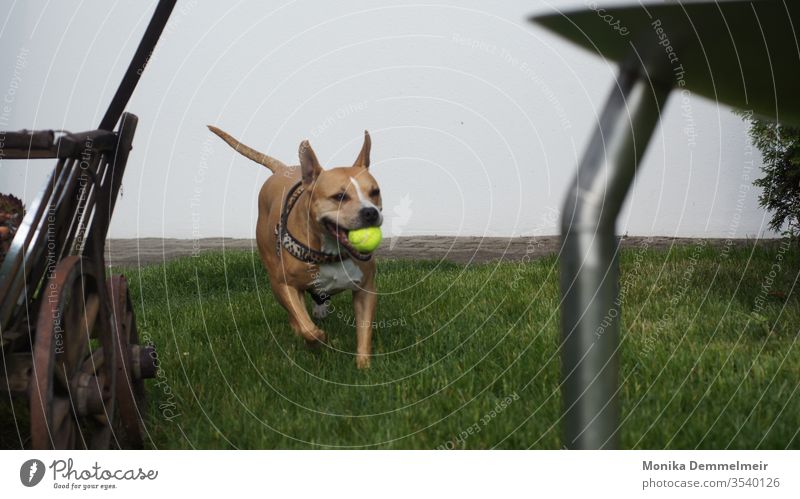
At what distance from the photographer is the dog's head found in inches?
121

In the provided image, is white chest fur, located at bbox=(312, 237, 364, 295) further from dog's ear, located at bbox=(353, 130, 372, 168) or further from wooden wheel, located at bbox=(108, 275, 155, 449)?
wooden wheel, located at bbox=(108, 275, 155, 449)

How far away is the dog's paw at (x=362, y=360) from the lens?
3.20 metres

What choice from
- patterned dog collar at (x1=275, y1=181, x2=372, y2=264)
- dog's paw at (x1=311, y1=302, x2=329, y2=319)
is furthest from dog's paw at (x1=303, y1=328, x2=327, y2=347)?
dog's paw at (x1=311, y1=302, x2=329, y2=319)

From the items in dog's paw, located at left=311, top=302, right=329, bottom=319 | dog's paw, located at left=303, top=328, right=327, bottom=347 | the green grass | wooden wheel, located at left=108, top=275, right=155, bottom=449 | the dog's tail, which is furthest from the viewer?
dog's paw, located at left=311, top=302, right=329, bottom=319

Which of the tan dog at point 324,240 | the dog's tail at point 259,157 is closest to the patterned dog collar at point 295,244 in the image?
the tan dog at point 324,240

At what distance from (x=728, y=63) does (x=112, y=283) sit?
6.62ft

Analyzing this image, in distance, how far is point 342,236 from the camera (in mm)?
3148

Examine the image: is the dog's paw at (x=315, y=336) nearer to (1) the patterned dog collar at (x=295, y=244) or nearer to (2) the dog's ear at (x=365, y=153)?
(1) the patterned dog collar at (x=295, y=244)

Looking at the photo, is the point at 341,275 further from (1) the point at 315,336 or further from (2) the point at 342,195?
(2) the point at 342,195

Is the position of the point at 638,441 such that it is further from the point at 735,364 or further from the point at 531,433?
the point at 735,364

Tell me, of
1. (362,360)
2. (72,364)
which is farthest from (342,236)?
(72,364)

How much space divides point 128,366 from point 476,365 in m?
1.27

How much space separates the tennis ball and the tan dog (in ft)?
0.08

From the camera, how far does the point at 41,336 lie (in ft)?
6.04
